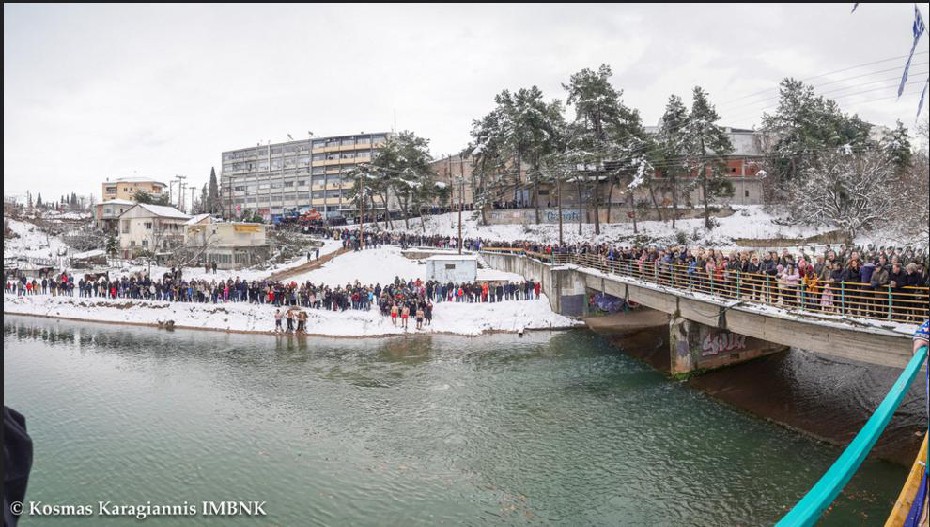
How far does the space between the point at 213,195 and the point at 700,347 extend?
415ft

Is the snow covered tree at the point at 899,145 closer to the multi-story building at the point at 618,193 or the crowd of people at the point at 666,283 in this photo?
the multi-story building at the point at 618,193

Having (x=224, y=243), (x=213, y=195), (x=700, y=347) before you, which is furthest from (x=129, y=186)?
(x=700, y=347)

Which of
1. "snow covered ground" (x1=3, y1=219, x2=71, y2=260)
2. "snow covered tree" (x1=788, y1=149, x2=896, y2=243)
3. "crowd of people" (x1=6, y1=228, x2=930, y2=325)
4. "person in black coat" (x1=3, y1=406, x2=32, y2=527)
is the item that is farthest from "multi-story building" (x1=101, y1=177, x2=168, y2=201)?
"person in black coat" (x1=3, y1=406, x2=32, y2=527)

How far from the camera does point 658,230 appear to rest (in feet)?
202

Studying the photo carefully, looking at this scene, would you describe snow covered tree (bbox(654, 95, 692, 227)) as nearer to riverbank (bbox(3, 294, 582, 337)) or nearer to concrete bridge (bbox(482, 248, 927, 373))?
concrete bridge (bbox(482, 248, 927, 373))

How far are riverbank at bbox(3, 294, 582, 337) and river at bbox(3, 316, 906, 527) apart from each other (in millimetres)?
6767

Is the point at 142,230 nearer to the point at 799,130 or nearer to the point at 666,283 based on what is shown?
the point at 666,283

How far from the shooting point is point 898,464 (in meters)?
14.7

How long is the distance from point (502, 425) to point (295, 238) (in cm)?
4884

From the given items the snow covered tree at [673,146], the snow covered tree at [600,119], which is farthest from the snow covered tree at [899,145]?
the snow covered tree at [600,119]

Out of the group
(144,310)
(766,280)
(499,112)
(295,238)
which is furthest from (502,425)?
(499,112)

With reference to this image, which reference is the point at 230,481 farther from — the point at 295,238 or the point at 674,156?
the point at 674,156

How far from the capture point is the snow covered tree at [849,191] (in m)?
48.4

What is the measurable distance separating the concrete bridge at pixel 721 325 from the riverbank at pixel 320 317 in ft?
8.16
